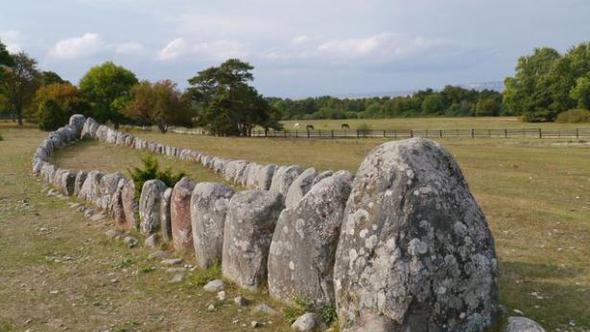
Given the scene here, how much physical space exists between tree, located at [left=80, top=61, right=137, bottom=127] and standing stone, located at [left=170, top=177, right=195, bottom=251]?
2370 inches

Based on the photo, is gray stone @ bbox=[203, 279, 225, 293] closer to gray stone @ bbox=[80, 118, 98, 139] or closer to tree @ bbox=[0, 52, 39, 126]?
gray stone @ bbox=[80, 118, 98, 139]

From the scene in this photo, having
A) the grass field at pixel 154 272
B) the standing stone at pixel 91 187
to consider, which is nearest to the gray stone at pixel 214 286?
the grass field at pixel 154 272

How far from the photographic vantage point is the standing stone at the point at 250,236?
30.6 ft

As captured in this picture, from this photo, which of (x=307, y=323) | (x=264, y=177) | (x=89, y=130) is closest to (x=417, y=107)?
(x=89, y=130)

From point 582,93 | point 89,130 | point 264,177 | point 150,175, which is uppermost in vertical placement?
point 582,93

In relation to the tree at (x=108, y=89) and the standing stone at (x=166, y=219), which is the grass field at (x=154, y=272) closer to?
the standing stone at (x=166, y=219)

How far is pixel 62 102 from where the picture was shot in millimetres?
60219

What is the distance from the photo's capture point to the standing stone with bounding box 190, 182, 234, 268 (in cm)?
1040

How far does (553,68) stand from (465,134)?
37.8m

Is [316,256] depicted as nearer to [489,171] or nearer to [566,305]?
[566,305]

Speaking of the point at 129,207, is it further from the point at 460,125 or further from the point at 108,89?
the point at 460,125

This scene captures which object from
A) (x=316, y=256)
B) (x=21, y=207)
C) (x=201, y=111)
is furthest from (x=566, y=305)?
(x=201, y=111)

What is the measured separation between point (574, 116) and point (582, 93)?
21.5ft

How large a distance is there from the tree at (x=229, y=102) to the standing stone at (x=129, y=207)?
4445 cm
